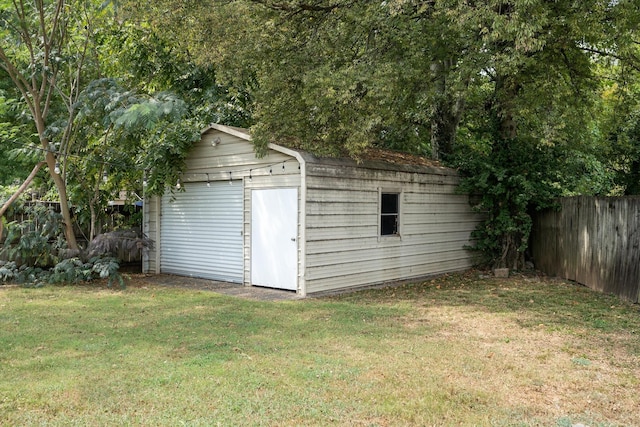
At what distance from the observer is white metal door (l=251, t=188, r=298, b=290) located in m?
8.92

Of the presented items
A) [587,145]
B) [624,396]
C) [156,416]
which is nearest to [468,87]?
[587,145]

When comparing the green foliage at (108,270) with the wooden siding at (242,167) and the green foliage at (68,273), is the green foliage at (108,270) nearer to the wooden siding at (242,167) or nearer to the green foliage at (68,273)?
the green foliage at (68,273)

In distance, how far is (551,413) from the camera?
3.81 m

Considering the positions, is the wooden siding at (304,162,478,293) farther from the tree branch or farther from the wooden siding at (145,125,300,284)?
the tree branch

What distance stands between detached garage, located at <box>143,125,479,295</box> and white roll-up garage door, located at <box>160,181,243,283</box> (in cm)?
2

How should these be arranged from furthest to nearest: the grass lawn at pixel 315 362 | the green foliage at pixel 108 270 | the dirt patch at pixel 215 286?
the green foliage at pixel 108 270, the dirt patch at pixel 215 286, the grass lawn at pixel 315 362

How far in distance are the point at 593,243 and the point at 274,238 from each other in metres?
Result: 6.01

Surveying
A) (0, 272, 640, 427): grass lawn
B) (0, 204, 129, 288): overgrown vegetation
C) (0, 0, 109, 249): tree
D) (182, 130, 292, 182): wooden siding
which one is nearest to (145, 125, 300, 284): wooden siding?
(182, 130, 292, 182): wooden siding

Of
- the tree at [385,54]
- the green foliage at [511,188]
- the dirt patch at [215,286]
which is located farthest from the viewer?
the green foliage at [511,188]

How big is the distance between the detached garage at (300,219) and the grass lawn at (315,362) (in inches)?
→ 49.9

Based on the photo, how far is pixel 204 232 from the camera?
1070cm

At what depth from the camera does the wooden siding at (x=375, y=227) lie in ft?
29.0

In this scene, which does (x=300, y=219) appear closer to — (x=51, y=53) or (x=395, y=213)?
(x=395, y=213)

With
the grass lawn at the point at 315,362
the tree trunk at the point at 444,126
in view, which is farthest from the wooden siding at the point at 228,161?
the tree trunk at the point at 444,126
